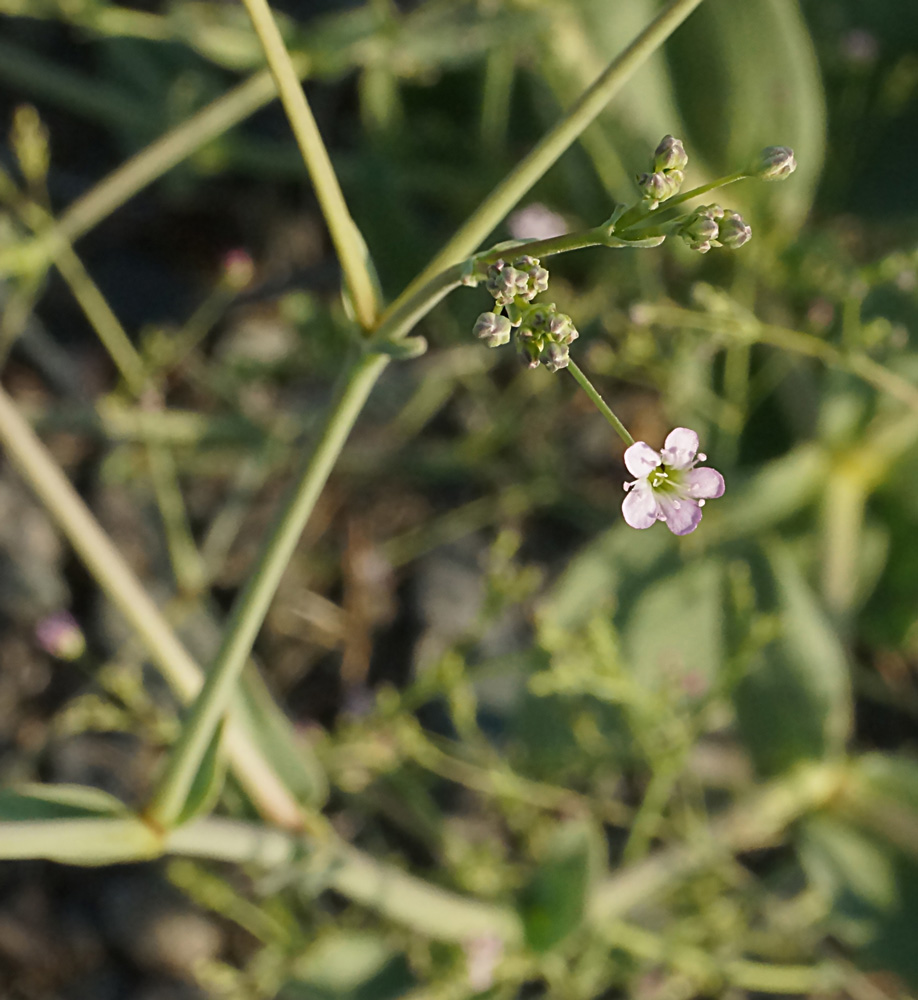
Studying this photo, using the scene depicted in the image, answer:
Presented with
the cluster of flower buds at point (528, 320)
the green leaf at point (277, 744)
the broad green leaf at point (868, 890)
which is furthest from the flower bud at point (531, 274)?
the broad green leaf at point (868, 890)

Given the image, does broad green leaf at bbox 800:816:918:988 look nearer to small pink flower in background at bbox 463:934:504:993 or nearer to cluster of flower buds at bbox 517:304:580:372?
small pink flower in background at bbox 463:934:504:993

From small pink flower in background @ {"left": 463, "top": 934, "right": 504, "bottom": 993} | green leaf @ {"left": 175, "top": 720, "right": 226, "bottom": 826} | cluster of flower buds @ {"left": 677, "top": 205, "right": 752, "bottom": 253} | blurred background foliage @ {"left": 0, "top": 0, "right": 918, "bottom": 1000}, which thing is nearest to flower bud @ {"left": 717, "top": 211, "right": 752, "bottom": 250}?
cluster of flower buds @ {"left": 677, "top": 205, "right": 752, "bottom": 253}

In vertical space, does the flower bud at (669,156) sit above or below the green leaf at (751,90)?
below

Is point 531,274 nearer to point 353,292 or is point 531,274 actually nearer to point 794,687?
point 353,292

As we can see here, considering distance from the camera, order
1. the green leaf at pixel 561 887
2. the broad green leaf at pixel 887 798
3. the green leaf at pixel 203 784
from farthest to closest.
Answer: the broad green leaf at pixel 887 798 < the green leaf at pixel 561 887 < the green leaf at pixel 203 784

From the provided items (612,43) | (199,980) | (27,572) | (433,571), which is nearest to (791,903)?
(433,571)

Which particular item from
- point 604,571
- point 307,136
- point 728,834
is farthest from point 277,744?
point 307,136

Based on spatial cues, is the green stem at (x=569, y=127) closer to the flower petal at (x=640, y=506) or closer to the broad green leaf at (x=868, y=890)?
the flower petal at (x=640, y=506)
